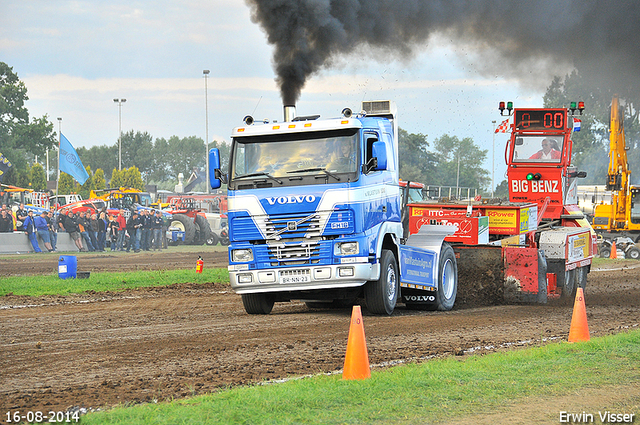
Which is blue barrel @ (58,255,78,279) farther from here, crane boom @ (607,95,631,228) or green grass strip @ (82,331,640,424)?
crane boom @ (607,95,631,228)

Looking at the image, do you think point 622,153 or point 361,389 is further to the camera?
point 622,153

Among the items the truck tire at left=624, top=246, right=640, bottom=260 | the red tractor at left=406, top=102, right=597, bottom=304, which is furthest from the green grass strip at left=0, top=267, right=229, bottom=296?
the truck tire at left=624, top=246, right=640, bottom=260

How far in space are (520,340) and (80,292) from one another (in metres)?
11.1

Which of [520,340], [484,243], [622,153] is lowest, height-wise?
[520,340]

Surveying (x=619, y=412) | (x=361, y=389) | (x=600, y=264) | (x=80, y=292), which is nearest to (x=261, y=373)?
(x=361, y=389)

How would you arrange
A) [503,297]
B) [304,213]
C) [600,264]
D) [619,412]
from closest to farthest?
[619,412] → [304,213] → [503,297] → [600,264]

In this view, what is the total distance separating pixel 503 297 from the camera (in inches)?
589

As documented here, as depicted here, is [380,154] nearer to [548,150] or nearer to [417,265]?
[417,265]

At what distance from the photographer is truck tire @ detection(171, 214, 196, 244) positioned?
40.8 metres

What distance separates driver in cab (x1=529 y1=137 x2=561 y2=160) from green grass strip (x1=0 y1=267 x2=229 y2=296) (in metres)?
9.25

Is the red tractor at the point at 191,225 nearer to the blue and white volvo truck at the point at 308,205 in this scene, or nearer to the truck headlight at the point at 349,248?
the blue and white volvo truck at the point at 308,205

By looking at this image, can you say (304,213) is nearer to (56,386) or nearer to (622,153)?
(56,386)

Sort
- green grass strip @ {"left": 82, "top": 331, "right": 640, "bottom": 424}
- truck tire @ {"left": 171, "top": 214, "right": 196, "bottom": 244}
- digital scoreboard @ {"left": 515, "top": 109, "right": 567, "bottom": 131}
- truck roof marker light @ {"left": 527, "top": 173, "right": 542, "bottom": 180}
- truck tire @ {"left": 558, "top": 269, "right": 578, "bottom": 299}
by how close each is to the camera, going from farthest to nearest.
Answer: truck tire @ {"left": 171, "top": 214, "right": 196, "bottom": 244}
digital scoreboard @ {"left": 515, "top": 109, "right": 567, "bottom": 131}
truck roof marker light @ {"left": 527, "top": 173, "right": 542, "bottom": 180}
truck tire @ {"left": 558, "top": 269, "right": 578, "bottom": 299}
green grass strip @ {"left": 82, "top": 331, "right": 640, "bottom": 424}

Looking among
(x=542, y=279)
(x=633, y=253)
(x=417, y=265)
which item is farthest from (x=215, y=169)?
(x=633, y=253)
